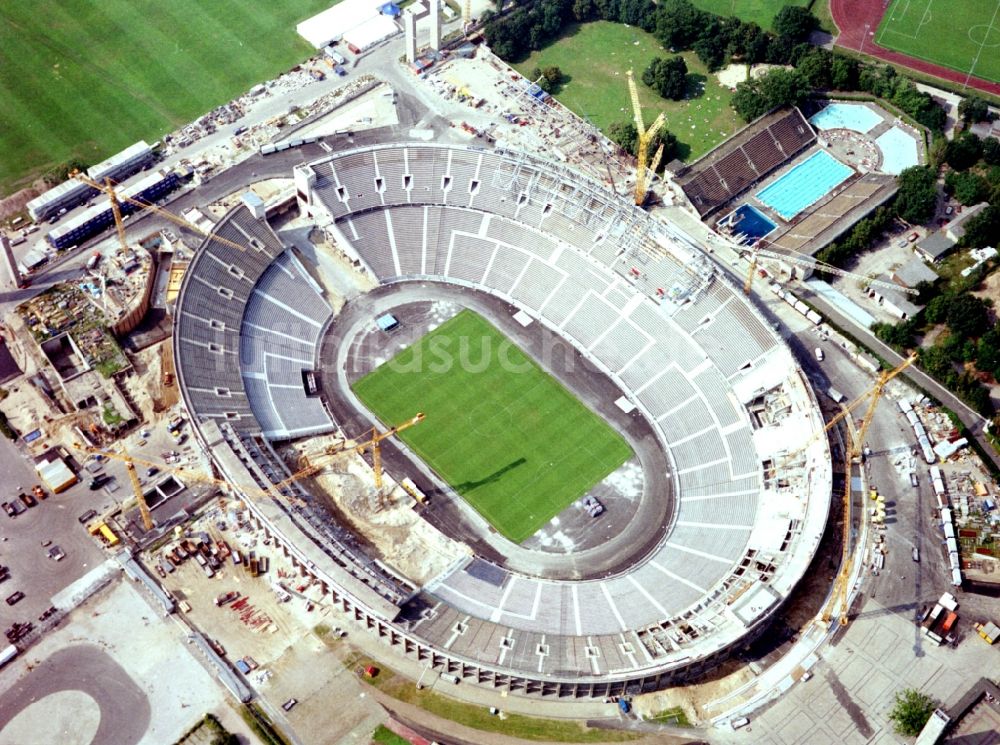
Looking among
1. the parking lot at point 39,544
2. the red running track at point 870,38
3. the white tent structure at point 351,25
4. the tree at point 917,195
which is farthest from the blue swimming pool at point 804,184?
the parking lot at point 39,544

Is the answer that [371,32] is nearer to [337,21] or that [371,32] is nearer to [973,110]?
[337,21]

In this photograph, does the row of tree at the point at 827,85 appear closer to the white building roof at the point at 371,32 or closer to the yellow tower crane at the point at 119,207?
the white building roof at the point at 371,32

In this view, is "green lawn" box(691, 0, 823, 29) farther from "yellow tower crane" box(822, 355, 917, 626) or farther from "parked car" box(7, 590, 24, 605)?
"parked car" box(7, 590, 24, 605)

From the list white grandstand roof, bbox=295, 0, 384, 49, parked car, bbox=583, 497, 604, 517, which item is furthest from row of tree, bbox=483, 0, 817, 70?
parked car, bbox=583, 497, 604, 517

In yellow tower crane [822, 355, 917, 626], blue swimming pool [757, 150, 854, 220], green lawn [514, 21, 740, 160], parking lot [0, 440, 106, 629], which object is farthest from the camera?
green lawn [514, 21, 740, 160]

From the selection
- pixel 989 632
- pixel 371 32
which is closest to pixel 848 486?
pixel 989 632
